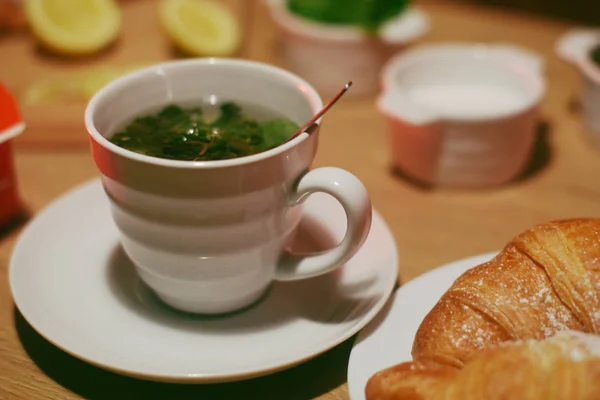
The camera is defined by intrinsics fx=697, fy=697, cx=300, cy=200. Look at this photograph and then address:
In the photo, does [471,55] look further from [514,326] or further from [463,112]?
[514,326]

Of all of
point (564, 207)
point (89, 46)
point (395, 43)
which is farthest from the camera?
point (89, 46)

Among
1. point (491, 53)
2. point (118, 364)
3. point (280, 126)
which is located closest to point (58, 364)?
point (118, 364)

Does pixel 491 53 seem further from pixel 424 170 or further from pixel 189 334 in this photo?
pixel 189 334

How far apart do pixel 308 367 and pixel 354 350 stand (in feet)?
0.25

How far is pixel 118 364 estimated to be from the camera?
0.65 metres

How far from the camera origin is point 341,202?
26.8 inches

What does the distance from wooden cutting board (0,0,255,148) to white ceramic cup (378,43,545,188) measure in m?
0.48

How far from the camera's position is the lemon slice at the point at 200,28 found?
4.73ft

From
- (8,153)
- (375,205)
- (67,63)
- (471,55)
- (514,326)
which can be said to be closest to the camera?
(514,326)

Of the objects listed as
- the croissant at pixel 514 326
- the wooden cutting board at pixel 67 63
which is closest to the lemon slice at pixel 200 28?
the wooden cutting board at pixel 67 63

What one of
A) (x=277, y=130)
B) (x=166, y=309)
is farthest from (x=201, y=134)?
(x=166, y=309)

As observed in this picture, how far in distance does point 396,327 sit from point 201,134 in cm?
29

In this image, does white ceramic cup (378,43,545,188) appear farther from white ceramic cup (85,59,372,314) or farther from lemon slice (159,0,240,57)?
lemon slice (159,0,240,57)

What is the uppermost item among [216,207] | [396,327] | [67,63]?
[216,207]
